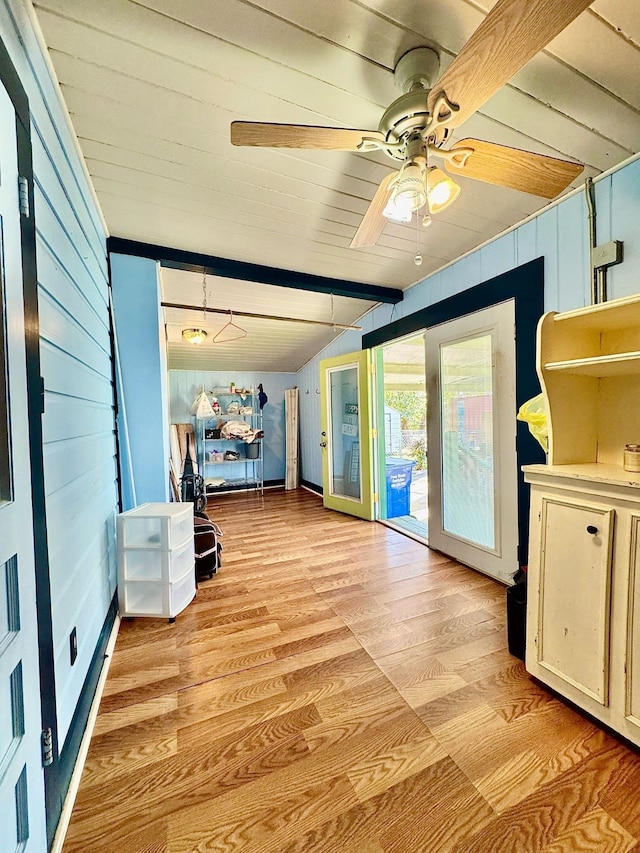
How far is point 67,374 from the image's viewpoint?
1381 millimetres

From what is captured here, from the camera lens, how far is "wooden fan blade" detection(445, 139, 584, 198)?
1.18 metres

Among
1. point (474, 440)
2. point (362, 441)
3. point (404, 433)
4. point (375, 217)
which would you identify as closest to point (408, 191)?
point (375, 217)

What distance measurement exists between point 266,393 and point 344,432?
6.93ft

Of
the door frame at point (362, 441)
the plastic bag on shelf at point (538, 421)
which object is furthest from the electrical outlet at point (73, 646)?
the door frame at point (362, 441)

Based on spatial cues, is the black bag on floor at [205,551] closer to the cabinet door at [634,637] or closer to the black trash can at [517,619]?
the black trash can at [517,619]

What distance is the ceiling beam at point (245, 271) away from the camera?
2.39 meters

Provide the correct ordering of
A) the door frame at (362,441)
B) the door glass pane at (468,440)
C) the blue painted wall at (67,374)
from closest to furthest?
1. the blue painted wall at (67,374)
2. the door glass pane at (468,440)
3. the door frame at (362,441)

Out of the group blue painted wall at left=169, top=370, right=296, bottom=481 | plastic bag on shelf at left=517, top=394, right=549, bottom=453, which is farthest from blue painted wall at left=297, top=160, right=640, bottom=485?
blue painted wall at left=169, top=370, right=296, bottom=481

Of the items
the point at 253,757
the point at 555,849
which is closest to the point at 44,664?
the point at 253,757

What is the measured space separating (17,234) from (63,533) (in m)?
0.99

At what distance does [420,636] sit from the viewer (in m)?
1.88

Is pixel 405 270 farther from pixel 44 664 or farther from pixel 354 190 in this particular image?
pixel 44 664

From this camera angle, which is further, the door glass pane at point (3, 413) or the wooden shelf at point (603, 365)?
the wooden shelf at point (603, 365)

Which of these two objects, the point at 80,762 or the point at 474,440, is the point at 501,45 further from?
the point at 80,762
